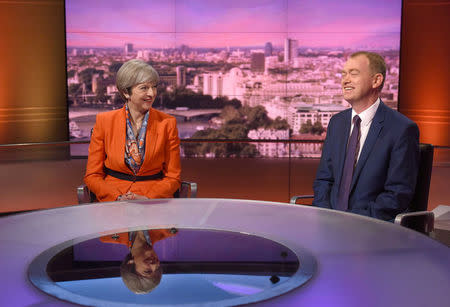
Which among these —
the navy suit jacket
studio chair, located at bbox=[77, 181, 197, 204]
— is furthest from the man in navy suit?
studio chair, located at bbox=[77, 181, 197, 204]

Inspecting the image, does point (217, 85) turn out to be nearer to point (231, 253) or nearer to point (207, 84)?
point (207, 84)

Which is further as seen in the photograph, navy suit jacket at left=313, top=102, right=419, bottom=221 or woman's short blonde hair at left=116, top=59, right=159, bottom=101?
woman's short blonde hair at left=116, top=59, right=159, bottom=101

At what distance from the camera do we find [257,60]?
7199 millimetres

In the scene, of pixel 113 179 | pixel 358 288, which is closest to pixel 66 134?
pixel 113 179

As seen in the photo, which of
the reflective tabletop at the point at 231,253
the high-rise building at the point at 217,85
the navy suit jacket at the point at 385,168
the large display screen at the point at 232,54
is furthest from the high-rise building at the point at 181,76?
the reflective tabletop at the point at 231,253

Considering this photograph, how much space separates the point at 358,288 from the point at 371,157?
138cm

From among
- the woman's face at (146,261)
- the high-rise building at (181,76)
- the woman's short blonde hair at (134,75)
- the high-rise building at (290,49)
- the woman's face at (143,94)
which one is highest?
the high-rise building at (290,49)

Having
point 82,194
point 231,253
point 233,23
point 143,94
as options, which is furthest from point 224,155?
point 231,253

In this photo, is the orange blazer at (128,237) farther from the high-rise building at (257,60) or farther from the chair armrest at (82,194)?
the high-rise building at (257,60)

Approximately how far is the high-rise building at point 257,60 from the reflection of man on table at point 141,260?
595cm

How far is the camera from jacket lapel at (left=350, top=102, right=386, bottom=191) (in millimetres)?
2293

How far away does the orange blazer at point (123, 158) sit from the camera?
2.70 metres

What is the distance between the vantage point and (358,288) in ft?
3.30

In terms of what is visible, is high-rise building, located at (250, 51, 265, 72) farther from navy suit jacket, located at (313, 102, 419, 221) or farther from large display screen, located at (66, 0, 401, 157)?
navy suit jacket, located at (313, 102, 419, 221)
